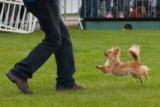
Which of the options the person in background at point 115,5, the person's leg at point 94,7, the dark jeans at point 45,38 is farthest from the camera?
the person in background at point 115,5

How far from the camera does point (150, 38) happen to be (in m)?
16.0

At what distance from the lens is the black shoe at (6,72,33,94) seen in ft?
23.0

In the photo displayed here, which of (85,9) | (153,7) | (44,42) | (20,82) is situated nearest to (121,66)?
(44,42)

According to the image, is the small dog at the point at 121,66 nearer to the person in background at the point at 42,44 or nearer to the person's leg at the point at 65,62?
the person's leg at the point at 65,62

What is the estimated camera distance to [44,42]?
706 centimetres

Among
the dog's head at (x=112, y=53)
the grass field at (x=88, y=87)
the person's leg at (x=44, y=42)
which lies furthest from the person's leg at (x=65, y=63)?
the dog's head at (x=112, y=53)

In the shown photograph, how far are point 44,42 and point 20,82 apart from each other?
473 mm

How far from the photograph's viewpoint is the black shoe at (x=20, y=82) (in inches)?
276

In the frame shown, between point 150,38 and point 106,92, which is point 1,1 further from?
point 106,92

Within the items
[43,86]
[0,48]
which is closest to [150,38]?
[0,48]

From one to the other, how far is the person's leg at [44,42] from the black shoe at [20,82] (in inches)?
1.6

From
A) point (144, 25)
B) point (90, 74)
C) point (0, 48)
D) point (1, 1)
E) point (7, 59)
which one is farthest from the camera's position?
point (144, 25)

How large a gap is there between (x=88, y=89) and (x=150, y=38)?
342 inches

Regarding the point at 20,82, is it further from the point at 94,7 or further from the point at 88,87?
the point at 94,7
